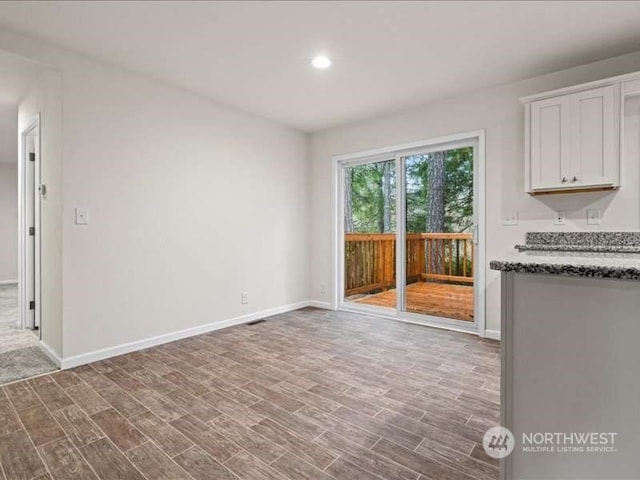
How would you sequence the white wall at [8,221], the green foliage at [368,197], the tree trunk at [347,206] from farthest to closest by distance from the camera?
the white wall at [8,221] → the tree trunk at [347,206] → the green foliage at [368,197]

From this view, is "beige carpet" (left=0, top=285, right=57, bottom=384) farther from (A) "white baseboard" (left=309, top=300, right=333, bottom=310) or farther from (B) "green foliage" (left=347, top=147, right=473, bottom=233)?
(B) "green foliage" (left=347, top=147, right=473, bottom=233)

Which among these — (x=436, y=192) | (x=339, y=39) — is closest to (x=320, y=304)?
(x=436, y=192)

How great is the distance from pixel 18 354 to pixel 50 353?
0.37m

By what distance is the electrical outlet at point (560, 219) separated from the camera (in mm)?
2896

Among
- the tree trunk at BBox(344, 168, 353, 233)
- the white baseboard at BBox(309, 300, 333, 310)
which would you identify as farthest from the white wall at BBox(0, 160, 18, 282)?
the tree trunk at BBox(344, 168, 353, 233)

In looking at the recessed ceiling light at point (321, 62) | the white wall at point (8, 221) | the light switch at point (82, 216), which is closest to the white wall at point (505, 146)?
the recessed ceiling light at point (321, 62)

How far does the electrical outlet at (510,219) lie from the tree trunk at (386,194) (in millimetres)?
1357

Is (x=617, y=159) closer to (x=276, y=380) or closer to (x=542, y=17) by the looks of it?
(x=542, y=17)

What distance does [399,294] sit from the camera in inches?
159

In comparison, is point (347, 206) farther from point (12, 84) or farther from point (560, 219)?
point (12, 84)

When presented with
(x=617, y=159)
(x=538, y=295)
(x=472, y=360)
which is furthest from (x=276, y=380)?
(x=617, y=159)

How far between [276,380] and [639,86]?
133 inches

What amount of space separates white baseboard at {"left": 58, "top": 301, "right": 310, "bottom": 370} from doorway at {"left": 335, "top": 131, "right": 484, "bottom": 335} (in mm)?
1159

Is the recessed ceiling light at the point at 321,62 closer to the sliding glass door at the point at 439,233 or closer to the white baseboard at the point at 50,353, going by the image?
the sliding glass door at the point at 439,233
